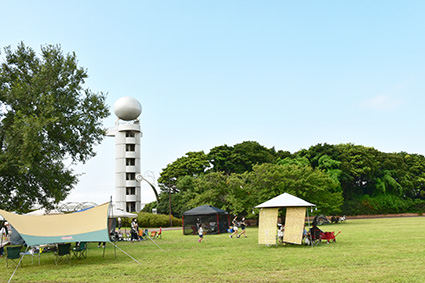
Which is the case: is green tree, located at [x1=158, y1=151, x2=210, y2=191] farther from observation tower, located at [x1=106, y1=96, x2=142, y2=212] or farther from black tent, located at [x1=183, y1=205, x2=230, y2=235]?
black tent, located at [x1=183, y1=205, x2=230, y2=235]

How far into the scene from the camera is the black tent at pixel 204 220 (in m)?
28.4

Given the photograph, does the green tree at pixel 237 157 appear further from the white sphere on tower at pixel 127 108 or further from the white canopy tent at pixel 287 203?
the white canopy tent at pixel 287 203

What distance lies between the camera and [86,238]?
13.1 meters

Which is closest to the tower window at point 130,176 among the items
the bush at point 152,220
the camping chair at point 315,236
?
the bush at point 152,220

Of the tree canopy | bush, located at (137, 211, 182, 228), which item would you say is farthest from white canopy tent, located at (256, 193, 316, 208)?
the tree canopy

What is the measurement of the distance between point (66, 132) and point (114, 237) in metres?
8.15

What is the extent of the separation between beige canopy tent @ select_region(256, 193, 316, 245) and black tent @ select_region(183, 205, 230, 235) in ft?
37.2

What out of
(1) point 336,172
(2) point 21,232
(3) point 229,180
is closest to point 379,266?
(2) point 21,232

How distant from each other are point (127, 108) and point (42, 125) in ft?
124

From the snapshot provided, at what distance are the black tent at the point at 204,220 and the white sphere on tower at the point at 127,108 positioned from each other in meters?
29.2

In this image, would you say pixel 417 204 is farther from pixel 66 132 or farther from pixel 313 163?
pixel 66 132

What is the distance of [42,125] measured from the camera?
55.7 feet

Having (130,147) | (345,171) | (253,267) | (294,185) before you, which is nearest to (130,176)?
(130,147)

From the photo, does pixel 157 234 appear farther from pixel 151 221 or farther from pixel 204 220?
pixel 151 221
